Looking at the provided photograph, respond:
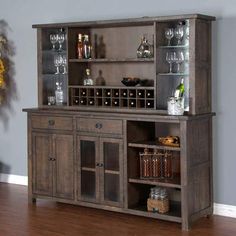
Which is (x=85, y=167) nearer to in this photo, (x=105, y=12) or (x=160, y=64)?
(x=160, y=64)

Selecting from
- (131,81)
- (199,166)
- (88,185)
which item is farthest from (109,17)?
(199,166)

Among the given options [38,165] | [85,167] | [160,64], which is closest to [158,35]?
[160,64]

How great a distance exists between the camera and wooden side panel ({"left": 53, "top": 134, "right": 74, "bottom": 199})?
5285 millimetres

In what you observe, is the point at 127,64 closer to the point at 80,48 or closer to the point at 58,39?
the point at 80,48

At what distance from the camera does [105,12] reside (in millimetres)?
5688

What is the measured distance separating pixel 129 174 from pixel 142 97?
0.72 meters

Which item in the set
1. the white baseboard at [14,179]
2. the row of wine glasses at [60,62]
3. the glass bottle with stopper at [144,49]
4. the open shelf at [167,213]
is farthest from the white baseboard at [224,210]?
the white baseboard at [14,179]

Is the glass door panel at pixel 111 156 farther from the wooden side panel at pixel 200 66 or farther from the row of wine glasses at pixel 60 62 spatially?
the row of wine glasses at pixel 60 62

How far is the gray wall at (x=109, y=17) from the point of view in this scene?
499cm

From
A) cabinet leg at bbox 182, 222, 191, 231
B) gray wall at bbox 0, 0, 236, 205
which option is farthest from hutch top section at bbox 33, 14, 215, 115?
cabinet leg at bbox 182, 222, 191, 231

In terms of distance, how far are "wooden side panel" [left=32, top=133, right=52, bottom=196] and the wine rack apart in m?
0.47

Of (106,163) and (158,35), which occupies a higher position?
(158,35)

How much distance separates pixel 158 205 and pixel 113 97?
112cm

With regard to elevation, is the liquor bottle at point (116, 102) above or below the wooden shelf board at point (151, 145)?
above
